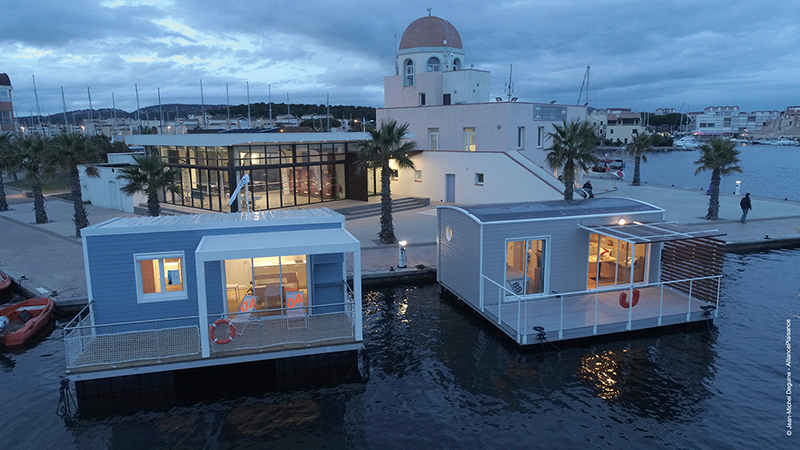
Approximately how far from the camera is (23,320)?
14.4m

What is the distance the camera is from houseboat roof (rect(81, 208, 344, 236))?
1191cm

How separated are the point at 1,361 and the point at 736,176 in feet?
306

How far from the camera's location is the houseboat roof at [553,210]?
15164 mm

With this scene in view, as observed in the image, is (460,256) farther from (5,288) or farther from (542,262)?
(5,288)

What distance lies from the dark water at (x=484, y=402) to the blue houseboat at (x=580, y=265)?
0.75 meters

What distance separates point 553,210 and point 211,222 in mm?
10329

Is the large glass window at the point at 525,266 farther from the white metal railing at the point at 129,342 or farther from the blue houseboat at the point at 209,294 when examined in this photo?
the white metal railing at the point at 129,342

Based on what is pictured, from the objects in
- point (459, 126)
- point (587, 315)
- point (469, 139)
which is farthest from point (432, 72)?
point (587, 315)

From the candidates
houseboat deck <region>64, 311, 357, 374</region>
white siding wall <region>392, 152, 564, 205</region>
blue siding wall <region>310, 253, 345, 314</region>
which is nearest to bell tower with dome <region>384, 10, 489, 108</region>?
white siding wall <region>392, 152, 564, 205</region>

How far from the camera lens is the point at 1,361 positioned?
1280 centimetres

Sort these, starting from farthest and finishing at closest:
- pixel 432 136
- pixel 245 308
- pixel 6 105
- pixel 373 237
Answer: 1. pixel 6 105
2. pixel 432 136
3. pixel 373 237
4. pixel 245 308

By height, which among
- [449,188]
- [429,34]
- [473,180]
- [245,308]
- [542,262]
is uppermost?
[429,34]

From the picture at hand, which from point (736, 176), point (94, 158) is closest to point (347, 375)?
point (94, 158)

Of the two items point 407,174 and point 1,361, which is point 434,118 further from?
point 1,361
